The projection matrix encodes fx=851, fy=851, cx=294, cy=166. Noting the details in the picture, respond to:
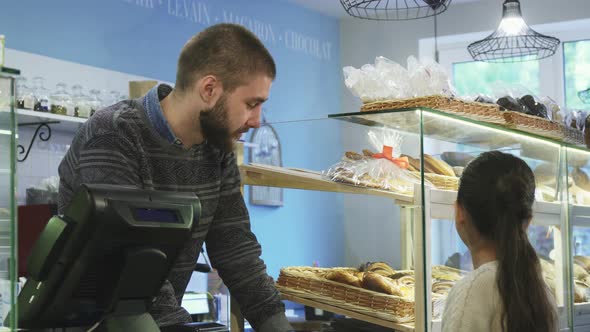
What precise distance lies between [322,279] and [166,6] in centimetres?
395

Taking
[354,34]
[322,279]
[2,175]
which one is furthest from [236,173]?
[354,34]

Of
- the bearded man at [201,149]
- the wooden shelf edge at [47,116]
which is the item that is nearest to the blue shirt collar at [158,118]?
the bearded man at [201,149]

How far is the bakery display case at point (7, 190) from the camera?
1357mm

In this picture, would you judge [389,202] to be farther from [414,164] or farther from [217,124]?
[217,124]

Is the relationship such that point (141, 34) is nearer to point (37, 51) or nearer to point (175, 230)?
point (37, 51)

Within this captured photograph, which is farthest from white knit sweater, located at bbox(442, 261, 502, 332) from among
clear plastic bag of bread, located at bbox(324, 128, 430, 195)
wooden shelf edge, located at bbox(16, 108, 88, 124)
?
wooden shelf edge, located at bbox(16, 108, 88, 124)

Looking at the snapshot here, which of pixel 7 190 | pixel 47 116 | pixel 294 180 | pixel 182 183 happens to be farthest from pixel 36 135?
pixel 7 190

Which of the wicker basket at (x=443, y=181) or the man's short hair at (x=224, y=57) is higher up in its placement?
the man's short hair at (x=224, y=57)

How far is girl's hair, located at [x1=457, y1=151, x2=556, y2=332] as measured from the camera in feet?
6.62

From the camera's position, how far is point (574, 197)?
135 inches

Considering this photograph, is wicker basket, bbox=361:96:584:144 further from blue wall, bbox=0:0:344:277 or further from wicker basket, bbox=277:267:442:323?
wicker basket, bbox=277:267:442:323

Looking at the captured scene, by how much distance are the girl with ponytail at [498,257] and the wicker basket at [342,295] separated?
0.95 feet

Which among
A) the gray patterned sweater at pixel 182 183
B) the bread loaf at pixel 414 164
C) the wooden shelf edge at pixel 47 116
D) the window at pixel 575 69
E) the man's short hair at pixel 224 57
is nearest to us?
the gray patterned sweater at pixel 182 183

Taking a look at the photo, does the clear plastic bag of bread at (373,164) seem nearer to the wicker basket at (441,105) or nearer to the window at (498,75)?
the wicker basket at (441,105)
